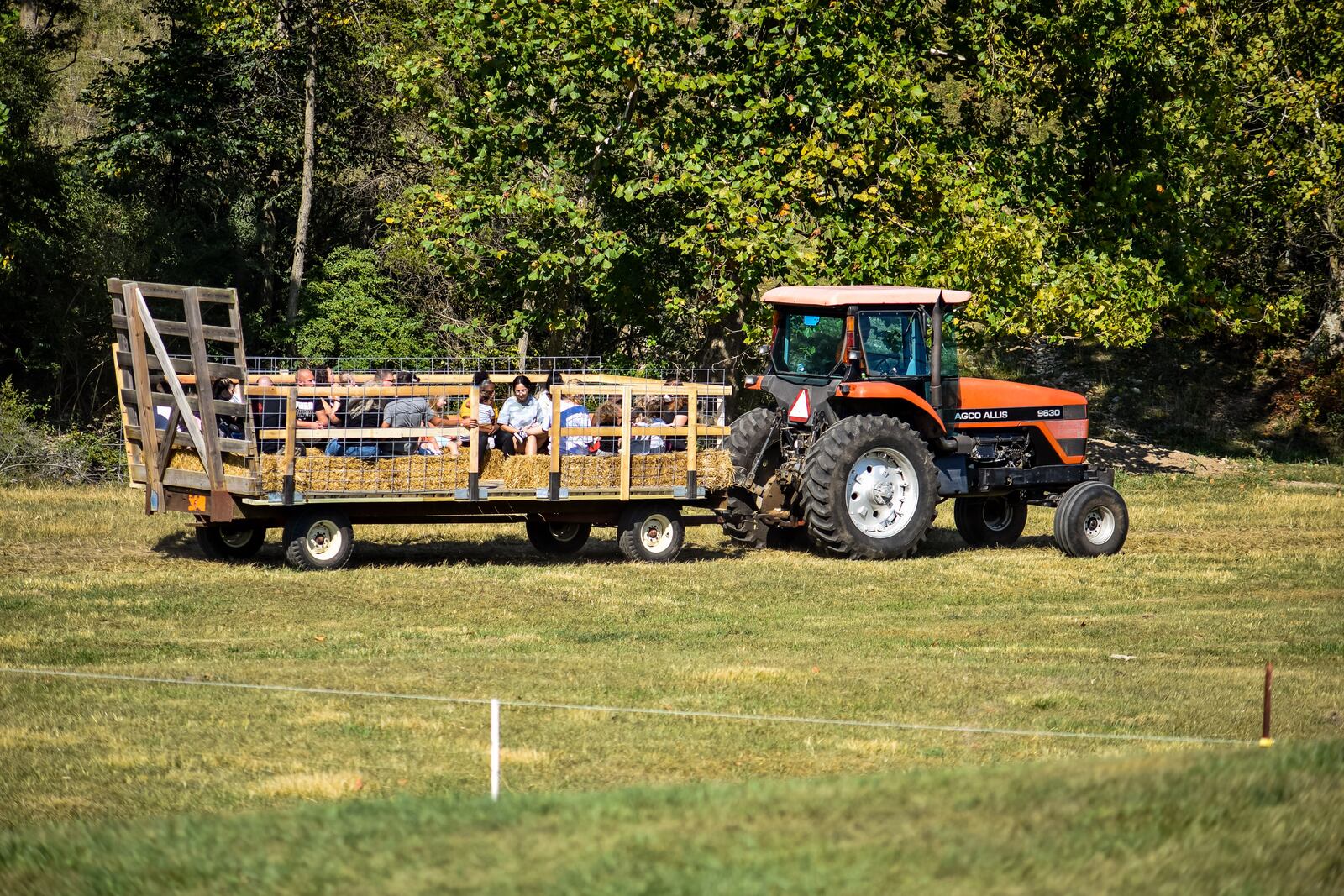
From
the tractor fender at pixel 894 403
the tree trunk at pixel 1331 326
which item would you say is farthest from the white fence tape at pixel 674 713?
the tree trunk at pixel 1331 326

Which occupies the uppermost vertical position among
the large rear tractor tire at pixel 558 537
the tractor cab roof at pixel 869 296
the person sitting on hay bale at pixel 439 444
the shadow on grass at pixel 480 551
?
the tractor cab roof at pixel 869 296

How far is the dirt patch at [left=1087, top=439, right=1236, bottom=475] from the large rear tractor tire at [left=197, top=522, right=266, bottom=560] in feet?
49.6

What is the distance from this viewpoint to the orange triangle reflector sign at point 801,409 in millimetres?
15750

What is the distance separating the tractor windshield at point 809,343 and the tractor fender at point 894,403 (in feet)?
1.39

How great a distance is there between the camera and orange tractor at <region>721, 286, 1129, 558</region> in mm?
15344

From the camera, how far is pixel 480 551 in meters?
16.0

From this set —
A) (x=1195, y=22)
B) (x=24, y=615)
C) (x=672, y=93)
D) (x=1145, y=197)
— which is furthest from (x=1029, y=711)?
(x=1195, y=22)

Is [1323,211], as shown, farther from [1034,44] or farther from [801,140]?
[801,140]

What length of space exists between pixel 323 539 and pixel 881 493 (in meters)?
5.45

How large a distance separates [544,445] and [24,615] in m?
5.17

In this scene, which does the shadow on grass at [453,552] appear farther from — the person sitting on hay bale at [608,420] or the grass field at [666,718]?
the person sitting on hay bale at [608,420]

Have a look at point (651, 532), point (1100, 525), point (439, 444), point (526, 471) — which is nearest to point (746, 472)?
point (651, 532)

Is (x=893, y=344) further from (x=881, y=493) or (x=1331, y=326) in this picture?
(x=1331, y=326)

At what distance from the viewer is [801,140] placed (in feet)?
74.3
